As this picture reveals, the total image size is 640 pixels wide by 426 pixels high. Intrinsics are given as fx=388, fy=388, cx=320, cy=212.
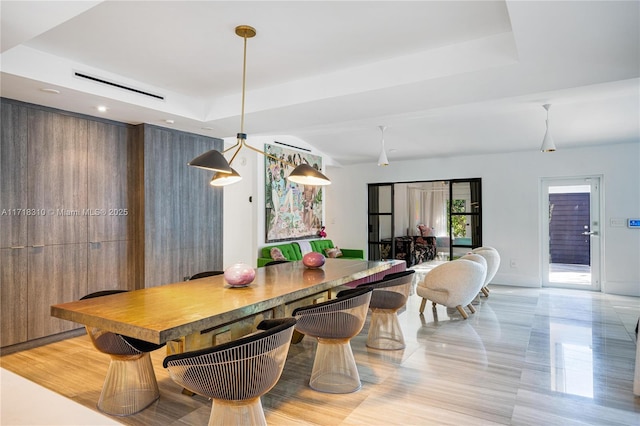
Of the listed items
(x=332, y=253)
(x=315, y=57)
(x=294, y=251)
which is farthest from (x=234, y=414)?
(x=332, y=253)

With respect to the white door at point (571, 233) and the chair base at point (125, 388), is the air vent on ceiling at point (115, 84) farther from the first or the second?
the white door at point (571, 233)

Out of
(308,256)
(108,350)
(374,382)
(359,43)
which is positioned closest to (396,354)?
(374,382)

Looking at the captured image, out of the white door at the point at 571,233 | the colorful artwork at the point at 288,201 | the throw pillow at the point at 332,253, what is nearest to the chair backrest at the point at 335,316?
the colorful artwork at the point at 288,201

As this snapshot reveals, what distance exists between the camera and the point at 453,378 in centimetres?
315

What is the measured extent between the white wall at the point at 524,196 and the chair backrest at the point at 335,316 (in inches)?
221

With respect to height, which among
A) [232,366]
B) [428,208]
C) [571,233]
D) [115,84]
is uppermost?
[115,84]

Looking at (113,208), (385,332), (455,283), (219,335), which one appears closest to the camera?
(219,335)

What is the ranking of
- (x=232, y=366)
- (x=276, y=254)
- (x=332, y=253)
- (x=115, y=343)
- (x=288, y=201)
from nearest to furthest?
(x=232, y=366) < (x=115, y=343) < (x=276, y=254) < (x=288, y=201) < (x=332, y=253)

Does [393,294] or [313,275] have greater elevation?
[313,275]

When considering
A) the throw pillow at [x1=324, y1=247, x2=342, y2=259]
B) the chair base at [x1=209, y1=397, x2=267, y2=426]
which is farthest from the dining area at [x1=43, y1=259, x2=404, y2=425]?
the throw pillow at [x1=324, y1=247, x2=342, y2=259]

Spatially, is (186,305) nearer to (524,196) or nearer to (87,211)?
(87,211)

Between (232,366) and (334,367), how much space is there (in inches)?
52.0

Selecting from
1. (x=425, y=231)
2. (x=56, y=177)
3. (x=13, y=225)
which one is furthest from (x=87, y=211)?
(x=425, y=231)

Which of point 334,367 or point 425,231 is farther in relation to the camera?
point 425,231
